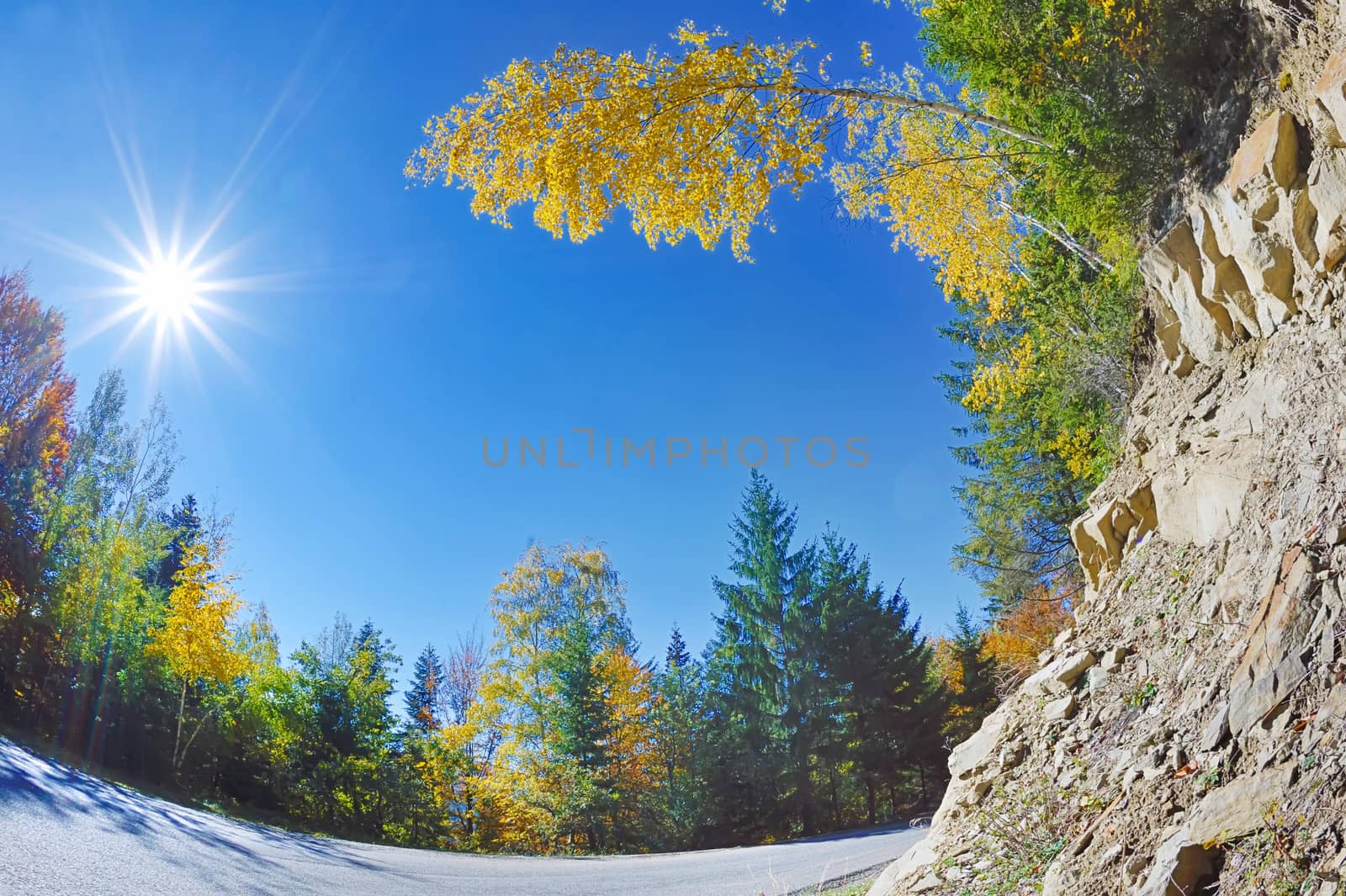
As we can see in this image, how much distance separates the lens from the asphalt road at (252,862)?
4848 millimetres

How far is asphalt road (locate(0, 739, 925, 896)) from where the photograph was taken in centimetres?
485

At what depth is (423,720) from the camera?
25.8 m

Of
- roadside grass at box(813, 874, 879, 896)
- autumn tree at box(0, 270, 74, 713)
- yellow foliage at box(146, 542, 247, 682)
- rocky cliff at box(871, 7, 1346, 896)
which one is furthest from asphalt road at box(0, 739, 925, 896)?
autumn tree at box(0, 270, 74, 713)

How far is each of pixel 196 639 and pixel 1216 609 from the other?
18.4 m

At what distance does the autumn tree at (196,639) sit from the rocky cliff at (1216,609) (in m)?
16.5

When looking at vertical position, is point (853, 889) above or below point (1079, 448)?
below

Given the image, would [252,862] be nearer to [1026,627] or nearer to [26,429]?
[26,429]

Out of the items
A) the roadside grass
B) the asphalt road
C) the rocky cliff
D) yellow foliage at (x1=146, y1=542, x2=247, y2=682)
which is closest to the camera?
the rocky cliff

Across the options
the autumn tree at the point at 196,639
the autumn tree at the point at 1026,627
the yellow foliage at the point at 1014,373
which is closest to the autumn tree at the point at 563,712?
the autumn tree at the point at 196,639

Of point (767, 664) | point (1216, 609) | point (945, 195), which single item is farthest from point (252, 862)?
point (767, 664)

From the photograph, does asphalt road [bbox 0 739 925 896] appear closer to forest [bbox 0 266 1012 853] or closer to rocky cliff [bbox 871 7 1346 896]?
rocky cliff [bbox 871 7 1346 896]

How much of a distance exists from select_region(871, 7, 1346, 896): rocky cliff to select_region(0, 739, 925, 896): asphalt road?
6.34 feet

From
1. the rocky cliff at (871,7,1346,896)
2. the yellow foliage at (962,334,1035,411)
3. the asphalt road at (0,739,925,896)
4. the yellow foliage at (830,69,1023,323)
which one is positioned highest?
the yellow foliage at (830,69,1023,323)

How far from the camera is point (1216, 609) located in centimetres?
334
